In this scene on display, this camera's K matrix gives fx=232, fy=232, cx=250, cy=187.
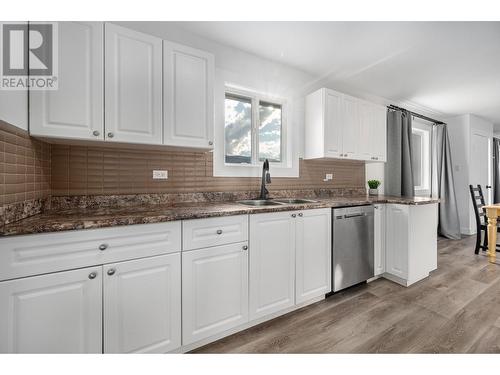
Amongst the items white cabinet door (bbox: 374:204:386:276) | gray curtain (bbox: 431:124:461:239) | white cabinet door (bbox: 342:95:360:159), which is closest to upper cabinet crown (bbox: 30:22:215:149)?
white cabinet door (bbox: 342:95:360:159)

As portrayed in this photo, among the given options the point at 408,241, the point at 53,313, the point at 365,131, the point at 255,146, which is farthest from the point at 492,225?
the point at 53,313

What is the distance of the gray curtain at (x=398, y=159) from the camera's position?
12.1 feet

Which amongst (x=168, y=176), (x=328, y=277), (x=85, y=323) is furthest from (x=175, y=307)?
(x=328, y=277)

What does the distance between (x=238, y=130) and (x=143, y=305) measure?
1.88 m

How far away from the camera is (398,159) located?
145 inches

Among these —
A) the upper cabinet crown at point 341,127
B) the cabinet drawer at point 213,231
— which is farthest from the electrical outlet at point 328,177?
the cabinet drawer at point 213,231

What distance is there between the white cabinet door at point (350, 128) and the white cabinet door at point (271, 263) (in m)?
1.48

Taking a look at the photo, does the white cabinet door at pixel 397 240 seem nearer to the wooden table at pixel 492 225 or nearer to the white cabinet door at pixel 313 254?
the white cabinet door at pixel 313 254

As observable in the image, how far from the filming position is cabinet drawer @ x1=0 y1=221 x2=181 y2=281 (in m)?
1.03

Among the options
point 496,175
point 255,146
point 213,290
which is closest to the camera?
point 213,290

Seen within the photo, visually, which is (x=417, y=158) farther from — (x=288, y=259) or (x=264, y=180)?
(x=288, y=259)

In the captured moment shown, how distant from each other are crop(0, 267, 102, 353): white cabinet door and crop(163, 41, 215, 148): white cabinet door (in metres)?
1.02

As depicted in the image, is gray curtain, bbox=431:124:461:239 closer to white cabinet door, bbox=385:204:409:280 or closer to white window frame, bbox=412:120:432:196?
white window frame, bbox=412:120:432:196

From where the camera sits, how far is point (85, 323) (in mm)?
1175
